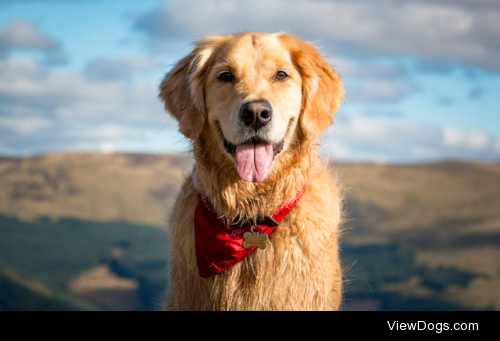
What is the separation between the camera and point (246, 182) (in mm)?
5324

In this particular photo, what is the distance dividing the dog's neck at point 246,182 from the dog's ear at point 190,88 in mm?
230

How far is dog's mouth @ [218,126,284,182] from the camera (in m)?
4.95

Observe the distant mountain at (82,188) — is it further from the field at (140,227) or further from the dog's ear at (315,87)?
the dog's ear at (315,87)

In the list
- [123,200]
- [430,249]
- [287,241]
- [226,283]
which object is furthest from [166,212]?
[123,200]

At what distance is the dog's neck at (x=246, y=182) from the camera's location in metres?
5.32

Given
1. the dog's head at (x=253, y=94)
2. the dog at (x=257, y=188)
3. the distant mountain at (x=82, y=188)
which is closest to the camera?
the dog's head at (x=253, y=94)

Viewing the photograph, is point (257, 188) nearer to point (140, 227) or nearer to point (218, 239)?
point (218, 239)

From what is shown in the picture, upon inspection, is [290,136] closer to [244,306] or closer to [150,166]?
[244,306]

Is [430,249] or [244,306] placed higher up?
[430,249]

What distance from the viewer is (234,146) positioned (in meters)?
5.09

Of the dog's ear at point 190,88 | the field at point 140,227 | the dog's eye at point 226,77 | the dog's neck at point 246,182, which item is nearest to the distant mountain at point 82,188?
the field at point 140,227

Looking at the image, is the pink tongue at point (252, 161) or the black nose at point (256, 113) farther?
the pink tongue at point (252, 161)

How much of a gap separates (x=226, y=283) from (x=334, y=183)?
1914 millimetres
